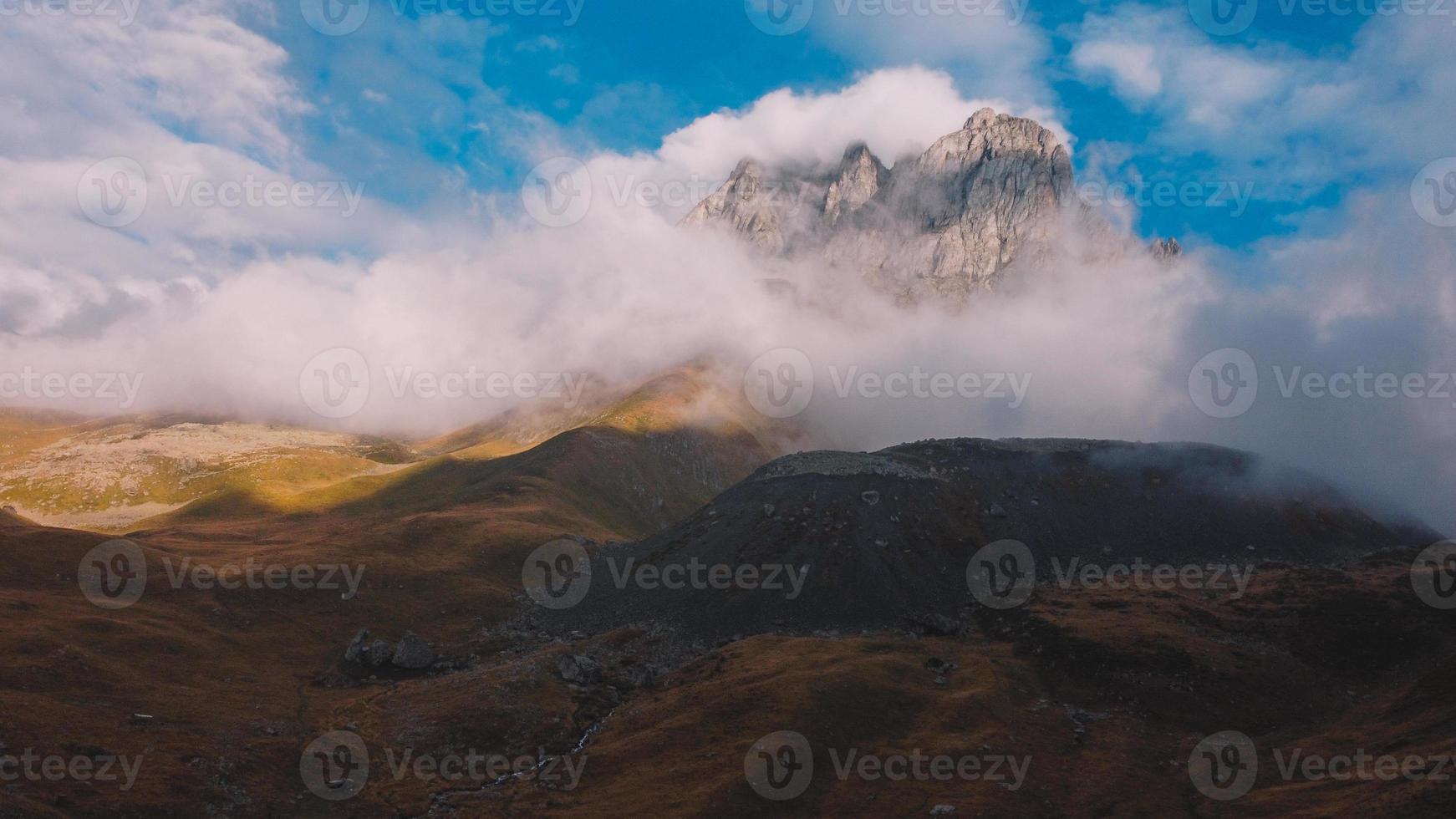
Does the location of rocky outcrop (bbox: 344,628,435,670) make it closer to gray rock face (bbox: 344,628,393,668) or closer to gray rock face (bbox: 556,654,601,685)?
gray rock face (bbox: 344,628,393,668)

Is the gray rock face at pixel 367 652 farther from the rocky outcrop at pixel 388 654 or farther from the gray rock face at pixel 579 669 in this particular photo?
the gray rock face at pixel 579 669

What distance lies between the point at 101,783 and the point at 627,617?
251 ft

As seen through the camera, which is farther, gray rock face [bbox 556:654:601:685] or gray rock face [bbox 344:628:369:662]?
gray rock face [bbox 344:628:369:662]

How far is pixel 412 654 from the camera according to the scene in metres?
118

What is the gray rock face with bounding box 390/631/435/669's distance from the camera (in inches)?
4621

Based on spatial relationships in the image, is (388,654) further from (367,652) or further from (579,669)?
(579,669)

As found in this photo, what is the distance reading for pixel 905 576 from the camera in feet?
433

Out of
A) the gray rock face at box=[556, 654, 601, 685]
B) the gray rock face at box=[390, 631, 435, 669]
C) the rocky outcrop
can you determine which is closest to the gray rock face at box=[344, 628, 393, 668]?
the rocky outcrop

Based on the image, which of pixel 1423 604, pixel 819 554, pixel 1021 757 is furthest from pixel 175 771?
pixel 1423 604

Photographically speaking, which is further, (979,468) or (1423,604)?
(979,468)

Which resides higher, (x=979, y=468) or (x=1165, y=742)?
(x=979, y=468)

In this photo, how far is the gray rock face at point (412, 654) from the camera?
117375mm

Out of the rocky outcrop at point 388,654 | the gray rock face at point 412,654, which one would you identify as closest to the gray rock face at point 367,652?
the rocky outcrop at point 388,654

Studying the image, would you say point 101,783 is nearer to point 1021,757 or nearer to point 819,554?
point 1021,757
